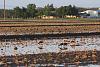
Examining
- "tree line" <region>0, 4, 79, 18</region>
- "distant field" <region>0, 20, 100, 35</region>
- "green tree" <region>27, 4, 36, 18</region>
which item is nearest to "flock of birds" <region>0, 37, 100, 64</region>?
"distant field" <region>0, 20, 100, 35</region>

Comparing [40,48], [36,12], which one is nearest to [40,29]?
[40,48]

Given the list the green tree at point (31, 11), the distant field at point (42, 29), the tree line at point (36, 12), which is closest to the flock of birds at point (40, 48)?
the distant field at point (42, 29)

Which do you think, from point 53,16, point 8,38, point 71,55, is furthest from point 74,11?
point 71,55

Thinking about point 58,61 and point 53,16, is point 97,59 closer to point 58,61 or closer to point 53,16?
point 58,61

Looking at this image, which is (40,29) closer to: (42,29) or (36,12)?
(42,29)

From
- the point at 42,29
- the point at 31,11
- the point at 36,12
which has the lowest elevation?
the point at 36,12

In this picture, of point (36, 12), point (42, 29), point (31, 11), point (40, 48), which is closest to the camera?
point (40, 48)

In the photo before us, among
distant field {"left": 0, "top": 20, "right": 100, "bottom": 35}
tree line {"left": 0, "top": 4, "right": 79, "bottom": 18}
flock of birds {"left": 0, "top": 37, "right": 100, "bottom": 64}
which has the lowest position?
tree line {"left": 0, "top": 4, "right": 79, "bottom": 18}

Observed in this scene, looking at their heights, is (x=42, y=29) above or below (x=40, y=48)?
below

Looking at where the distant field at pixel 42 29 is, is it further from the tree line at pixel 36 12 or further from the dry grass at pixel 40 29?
the tree line at pixel 36 12

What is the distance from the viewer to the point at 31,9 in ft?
362

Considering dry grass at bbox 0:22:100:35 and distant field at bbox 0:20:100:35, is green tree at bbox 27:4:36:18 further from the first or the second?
dry grass at bbox 0:22:100:35

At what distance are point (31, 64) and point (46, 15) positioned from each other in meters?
104

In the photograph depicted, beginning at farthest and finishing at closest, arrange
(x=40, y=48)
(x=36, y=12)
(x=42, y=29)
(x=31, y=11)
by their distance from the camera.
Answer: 1. (x=36, y=12)
2. (x=31, y=11)
3. (x=42, y=29)
4. (x=40, y=48)
